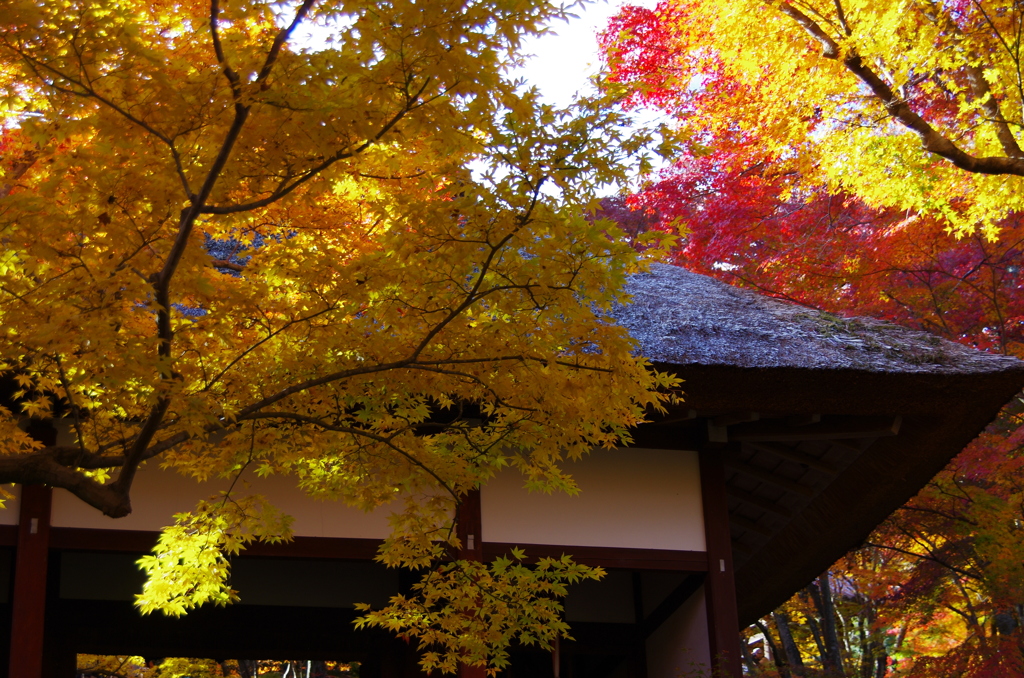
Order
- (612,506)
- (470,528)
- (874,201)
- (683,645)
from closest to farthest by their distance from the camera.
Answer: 1. (470,528)
2. (612,506)
3. (874,201)
4. (683,645)

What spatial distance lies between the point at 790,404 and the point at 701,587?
1.59 m

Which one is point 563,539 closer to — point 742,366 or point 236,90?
Result: point 742,366

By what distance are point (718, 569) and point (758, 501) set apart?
1575 millimetres

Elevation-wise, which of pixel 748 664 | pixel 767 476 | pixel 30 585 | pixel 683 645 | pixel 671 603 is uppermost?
pixel 767 476

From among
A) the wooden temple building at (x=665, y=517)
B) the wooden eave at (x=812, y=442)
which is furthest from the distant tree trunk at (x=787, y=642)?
the wooden temple building at (x=665, y=517)

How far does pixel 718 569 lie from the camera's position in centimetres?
616

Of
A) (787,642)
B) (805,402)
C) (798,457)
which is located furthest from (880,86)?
(787,642)

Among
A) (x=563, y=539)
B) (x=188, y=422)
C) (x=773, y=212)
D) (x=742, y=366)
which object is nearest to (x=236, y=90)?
(x=188, y=422)

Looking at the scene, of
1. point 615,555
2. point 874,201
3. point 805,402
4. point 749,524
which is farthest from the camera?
point 749,524

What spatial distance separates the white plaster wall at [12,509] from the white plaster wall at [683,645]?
13.7 feet

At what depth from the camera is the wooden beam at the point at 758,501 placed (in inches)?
295

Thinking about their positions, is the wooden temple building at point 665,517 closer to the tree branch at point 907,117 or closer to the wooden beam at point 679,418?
the wooden beam at point 679,418

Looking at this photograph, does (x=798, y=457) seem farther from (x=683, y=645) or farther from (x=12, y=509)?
(x=12, y=509)

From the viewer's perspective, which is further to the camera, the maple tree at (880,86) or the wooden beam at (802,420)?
the wooden beam at (802,420)
